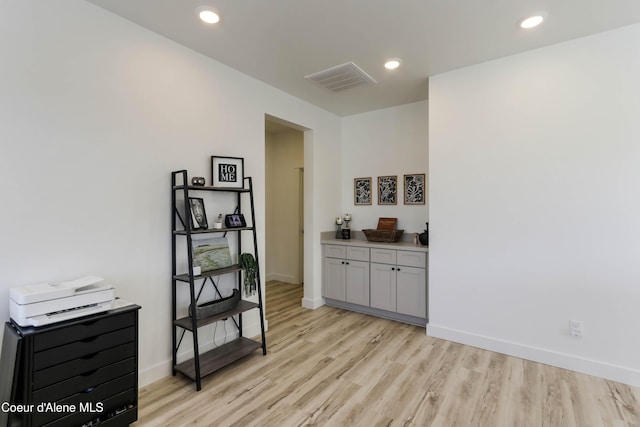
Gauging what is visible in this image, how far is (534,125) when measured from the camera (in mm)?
2715

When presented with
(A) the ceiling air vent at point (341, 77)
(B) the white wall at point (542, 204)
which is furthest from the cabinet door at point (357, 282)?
(A) the ceiling air vent at point (341, 77)

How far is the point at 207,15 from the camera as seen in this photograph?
218 cm

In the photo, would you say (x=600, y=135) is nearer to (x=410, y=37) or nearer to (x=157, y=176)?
(x=410, y=37)

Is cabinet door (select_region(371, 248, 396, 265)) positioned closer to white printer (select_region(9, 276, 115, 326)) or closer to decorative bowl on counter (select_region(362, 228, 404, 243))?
decorative bowl on counter (select_region(362, 228, 404, 243))

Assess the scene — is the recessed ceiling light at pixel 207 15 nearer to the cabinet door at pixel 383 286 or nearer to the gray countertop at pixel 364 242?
the gray countertop at pixel 364 242

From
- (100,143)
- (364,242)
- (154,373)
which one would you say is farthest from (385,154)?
(154,373)

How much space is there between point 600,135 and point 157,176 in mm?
3552

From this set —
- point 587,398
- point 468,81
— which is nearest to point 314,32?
point 468,81

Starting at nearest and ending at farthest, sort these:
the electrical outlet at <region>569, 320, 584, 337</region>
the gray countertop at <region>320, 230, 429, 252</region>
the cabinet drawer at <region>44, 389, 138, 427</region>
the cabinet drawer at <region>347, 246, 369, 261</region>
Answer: the cabinet drawer at <region>44, 389, 138, 427</region> < the electrical outlet at <region>569, 320, 584, 337</region> < the gray countertop at <region>320, 230, 429, 252</region> < the cabinet drawer at <region>347, 246, 369, 261</region>

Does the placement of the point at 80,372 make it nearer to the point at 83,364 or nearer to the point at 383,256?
the point at 83,364

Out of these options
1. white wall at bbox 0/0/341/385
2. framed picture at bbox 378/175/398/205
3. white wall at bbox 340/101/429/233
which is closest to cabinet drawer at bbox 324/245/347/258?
white wall at bbox 340/101/429/233

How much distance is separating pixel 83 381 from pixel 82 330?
282mm

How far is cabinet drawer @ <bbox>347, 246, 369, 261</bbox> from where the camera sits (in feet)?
12.7

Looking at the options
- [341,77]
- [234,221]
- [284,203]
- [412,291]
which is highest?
[341,77]
